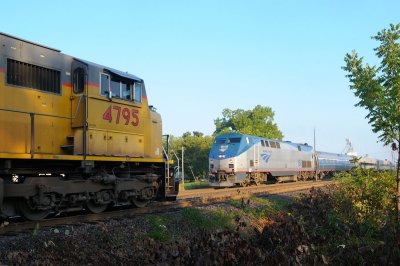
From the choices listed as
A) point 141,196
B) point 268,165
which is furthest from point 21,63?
point 268,165

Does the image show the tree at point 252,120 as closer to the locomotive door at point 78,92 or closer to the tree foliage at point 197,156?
the tree foliage at point 197,156

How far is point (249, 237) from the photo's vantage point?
631cm

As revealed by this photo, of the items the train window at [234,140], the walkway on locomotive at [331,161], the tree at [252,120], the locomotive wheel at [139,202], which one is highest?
the tree at [252,120]

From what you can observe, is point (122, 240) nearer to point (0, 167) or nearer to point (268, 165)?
point (0, 167)

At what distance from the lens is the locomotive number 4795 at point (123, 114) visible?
10.6m

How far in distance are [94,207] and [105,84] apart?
335 cm

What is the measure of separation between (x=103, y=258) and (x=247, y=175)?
856 inches

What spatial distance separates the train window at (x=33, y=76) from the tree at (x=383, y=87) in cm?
702

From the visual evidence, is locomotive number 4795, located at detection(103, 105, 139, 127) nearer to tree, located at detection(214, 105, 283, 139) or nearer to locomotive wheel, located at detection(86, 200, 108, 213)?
locomotive wheel, located at detection(86, 200, 108, 213)

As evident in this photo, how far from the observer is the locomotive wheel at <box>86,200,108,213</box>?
10.3 meters

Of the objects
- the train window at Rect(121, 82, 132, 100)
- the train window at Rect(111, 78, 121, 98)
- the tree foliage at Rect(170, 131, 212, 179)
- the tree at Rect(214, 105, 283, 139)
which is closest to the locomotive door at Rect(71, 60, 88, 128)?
the train window at Rect(111, 78, 121, 98)

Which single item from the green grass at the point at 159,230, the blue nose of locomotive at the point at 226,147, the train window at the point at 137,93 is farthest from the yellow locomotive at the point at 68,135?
the blue nose of locomotive at the point at 226,147

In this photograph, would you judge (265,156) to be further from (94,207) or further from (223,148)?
(94,207)

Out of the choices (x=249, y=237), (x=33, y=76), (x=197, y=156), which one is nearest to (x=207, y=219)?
(x=249, y=237)
